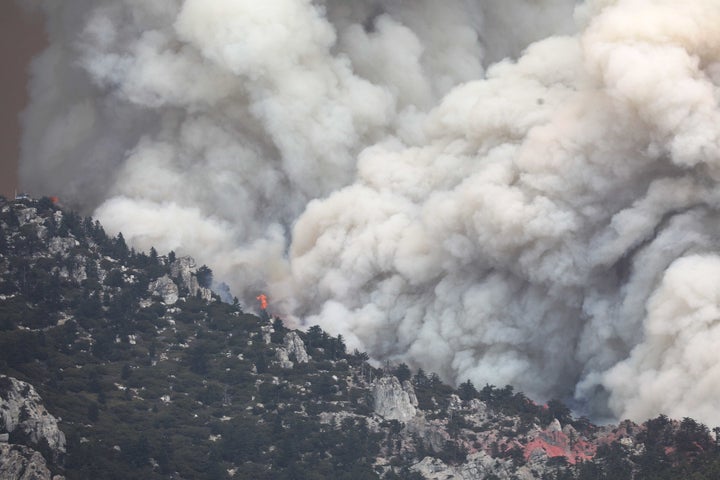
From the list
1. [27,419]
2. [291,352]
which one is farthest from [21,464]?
[291,352]

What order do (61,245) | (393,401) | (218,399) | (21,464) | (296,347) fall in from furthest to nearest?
(61,245) < (296,347) < (218,399) < (393,401) < (21,464)

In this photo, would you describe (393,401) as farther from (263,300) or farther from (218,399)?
(263,300)

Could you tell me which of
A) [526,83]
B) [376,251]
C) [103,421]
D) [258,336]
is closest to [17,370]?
[103,421]

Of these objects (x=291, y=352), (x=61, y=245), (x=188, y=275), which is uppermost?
(x=188, y=275)

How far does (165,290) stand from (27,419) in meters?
22.3

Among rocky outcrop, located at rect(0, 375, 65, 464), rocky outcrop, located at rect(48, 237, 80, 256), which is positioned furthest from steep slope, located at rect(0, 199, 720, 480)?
rocky outcrop, located at rect(0, 375, 65, 464)

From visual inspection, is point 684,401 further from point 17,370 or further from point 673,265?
point 17,370

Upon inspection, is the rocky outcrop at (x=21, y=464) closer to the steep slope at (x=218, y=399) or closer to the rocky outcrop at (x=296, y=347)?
the steep slope at (x=218, y=399)

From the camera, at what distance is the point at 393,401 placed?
121 m

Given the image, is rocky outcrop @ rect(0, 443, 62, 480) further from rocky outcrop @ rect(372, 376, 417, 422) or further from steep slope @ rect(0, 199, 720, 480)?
rocky outcrop @ rect(372, 376, 417, 422)

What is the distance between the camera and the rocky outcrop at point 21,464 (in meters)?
105

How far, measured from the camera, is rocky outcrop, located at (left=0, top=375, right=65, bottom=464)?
108 meters

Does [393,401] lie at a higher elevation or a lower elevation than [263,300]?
lower

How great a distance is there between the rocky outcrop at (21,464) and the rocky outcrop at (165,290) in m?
23.8
